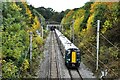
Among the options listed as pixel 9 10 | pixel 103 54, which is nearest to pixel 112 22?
pixel 103 54

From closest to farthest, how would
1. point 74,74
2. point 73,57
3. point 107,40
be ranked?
point 107,40, point 74,74, point 73,57

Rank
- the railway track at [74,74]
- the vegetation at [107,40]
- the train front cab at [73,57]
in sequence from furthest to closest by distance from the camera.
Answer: the train front cab at [73,57]
the railway track at [74,74]
the vegetation at [107,40]

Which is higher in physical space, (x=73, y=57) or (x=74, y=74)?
(x=73, y=57)

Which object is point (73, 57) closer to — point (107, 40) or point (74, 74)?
point (74, 74)

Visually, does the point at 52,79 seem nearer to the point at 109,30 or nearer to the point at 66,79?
the point at 66,79

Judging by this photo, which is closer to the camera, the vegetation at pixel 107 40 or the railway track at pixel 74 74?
the vegetation at pixel 107 40

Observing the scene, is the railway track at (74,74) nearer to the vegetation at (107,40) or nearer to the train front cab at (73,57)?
the train front cab at (73,57)

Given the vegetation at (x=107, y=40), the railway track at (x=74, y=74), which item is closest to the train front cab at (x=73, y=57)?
the railway track at (x=74, y=74)

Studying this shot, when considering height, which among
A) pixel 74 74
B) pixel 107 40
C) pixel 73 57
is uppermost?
pixel 107 40

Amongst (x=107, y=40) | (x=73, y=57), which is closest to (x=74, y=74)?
(x=73, y=57)

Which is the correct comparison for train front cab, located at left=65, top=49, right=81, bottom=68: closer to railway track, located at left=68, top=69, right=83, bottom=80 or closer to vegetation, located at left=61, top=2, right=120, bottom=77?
railway track, located at left=68, top=69, right=83, bottom=80

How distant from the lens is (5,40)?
48.8 feet

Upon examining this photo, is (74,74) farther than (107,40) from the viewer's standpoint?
Yes

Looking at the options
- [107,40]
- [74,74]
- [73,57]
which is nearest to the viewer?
[107,40]
